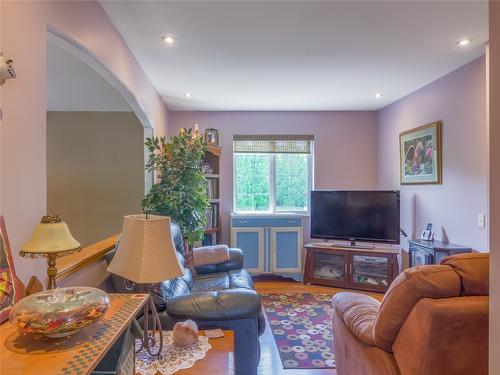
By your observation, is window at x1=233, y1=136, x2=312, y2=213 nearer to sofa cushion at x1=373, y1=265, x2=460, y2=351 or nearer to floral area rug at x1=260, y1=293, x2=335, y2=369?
floral area rug at x1=260, y1=293, x2=335, y2=369

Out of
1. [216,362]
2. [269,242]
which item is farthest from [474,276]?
[269,242]

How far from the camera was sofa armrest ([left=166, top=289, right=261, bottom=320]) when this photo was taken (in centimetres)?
183

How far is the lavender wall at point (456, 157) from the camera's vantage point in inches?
114

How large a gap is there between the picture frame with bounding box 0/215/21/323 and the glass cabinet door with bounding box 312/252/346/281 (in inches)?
147

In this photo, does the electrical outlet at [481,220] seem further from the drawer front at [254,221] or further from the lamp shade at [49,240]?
the lamp shade at [49,240]

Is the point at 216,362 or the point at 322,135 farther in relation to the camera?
the point at 322,135

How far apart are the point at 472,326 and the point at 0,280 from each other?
1.68 m

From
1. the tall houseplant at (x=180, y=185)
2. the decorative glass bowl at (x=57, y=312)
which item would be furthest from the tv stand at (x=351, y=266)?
the decorative glass bowl at (x=57, y=312)

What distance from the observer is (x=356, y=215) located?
4.20 meters

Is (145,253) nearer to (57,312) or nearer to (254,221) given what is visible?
(57,312)

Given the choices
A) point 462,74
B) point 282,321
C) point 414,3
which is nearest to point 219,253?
point 282,321

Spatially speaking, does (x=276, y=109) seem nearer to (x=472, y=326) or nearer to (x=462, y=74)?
(x=462, y=74)

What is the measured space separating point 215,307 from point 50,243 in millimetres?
984

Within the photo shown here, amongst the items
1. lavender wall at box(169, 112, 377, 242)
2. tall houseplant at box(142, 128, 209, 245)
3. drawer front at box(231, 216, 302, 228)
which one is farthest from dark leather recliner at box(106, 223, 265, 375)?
lavender wall at box(169, 112, 377, 242)
